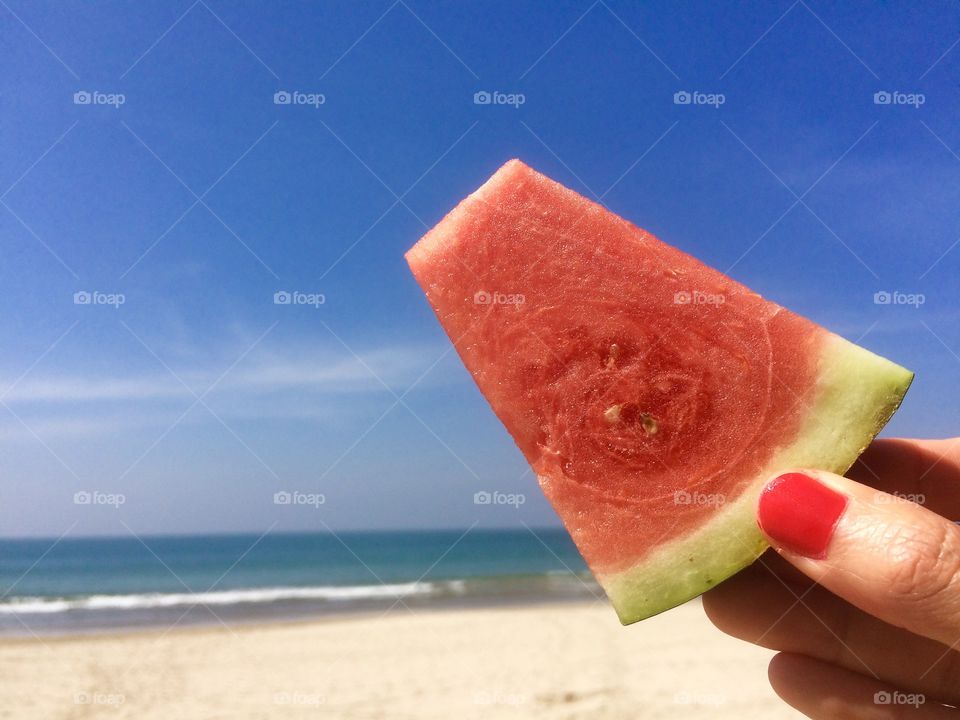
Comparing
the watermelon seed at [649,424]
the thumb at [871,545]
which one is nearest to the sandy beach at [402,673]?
the thumb at [871,545]

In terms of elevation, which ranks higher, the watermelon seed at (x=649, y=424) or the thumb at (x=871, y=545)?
the watermelon seed at (x=649, y=424)
